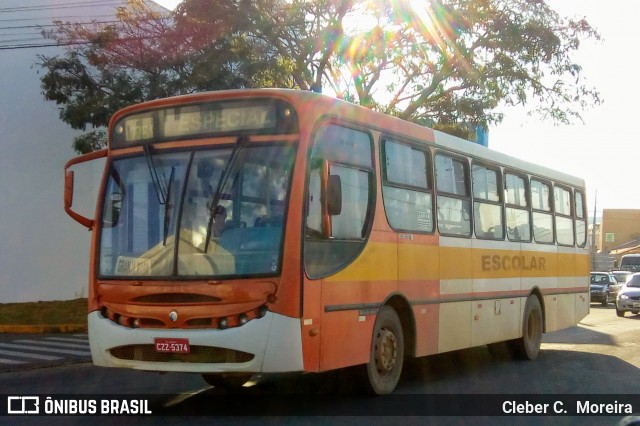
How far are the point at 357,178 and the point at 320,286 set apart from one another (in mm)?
1471

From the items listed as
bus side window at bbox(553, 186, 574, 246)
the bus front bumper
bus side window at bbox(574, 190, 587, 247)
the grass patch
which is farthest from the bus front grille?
the grass patch

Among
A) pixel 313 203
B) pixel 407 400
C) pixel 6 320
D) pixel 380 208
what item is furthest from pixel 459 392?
pixel 6 320

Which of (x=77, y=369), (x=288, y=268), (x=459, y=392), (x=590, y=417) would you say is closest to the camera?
(x=288, y=268)

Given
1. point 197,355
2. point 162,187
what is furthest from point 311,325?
point 162,187

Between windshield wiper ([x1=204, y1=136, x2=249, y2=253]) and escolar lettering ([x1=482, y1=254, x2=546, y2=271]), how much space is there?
5178 mm

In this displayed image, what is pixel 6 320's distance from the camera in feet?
62.7

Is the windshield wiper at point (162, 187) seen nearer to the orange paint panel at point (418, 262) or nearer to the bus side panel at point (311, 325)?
the bus side panel at point (311, 325)

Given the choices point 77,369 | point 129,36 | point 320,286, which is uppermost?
point 129,36

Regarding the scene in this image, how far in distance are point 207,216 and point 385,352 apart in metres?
2.72

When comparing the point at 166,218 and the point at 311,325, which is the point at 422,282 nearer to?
the point at 311,325

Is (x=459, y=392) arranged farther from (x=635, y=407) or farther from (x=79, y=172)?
(x=79, y=172)

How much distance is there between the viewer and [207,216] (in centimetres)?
796

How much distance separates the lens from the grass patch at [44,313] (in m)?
19.2

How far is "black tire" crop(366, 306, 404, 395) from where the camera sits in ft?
29.7
